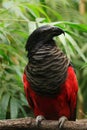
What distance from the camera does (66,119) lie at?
3.43 m

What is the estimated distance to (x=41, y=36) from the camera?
11.2 ft

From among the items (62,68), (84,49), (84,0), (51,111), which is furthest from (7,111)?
(84,0)

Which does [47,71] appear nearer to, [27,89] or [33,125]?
[27,89]

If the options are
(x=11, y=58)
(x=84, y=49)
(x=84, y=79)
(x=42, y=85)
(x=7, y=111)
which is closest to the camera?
(x=42, y=85)

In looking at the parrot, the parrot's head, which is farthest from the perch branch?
the parrot's head

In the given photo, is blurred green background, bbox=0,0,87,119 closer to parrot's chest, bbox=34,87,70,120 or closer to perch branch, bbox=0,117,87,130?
parrot's chest, bbox=34,87,70,120

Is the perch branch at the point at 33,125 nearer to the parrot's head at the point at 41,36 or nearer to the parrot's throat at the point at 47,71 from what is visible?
the parrot's throat at the point at 47,71

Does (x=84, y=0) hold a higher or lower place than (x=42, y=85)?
higher

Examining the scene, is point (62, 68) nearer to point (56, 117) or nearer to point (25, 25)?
point (56, 117)

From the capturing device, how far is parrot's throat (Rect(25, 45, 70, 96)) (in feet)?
11.1

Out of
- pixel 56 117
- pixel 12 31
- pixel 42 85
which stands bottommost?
A: pixel 56 117

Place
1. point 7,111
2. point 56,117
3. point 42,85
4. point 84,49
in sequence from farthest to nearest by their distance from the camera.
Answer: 1. point 84,49
2. point 7,111
3. point 56,117
4. point 42,85

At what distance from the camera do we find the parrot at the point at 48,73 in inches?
133

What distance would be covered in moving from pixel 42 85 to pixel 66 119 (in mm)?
300
